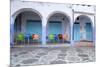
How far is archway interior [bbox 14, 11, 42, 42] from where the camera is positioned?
2031 millimetres

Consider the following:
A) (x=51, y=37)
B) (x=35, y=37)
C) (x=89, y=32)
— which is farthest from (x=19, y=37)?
(x=89, y=32)

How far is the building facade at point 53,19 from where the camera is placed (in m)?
2.04

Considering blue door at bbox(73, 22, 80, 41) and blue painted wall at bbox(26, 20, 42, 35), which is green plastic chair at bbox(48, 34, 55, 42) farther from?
blue door at bbox(73, 22, 80, 41)

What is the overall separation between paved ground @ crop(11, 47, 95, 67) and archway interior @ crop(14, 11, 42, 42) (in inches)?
8.4

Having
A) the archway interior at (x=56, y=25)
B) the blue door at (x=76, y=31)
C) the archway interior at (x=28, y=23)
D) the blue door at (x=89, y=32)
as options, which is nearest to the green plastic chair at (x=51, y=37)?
the archway interior at (x=56, y=25)

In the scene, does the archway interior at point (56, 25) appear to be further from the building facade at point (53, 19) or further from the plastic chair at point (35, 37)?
the plastic chair at point (35, 37)

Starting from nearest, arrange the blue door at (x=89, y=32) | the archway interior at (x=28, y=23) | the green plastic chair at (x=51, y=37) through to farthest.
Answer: the archway interior at (x=28, y=23) < the green plastic chair at (x=51, y=37) < the blue door at (x=89, y=32)

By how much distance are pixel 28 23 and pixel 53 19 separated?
33 centimetres

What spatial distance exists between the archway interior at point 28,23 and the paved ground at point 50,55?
0.21 metres

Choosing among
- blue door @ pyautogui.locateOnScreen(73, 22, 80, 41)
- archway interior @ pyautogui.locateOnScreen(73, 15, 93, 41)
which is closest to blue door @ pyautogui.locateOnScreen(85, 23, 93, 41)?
archway interior @ pyautogui.locateOnScreen(73, 15, 93, 41)

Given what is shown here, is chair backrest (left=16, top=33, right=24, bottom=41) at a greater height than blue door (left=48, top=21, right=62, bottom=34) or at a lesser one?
lesser

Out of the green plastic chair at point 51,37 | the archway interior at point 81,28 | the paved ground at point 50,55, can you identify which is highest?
the archway interior at point 81,28
